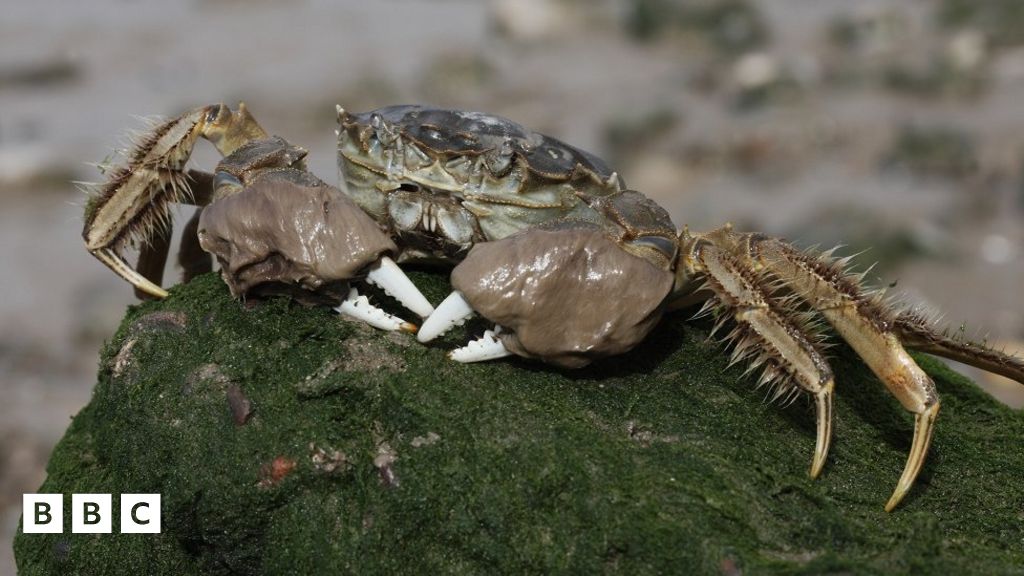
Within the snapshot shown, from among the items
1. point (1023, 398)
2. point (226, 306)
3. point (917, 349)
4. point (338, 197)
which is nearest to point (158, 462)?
point (226, 306)

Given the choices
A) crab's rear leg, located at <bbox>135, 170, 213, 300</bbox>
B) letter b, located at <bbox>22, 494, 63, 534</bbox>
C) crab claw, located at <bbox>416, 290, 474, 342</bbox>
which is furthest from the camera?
crab's rear leg, located at <bbox>135, 170, 213, 300</bbox>

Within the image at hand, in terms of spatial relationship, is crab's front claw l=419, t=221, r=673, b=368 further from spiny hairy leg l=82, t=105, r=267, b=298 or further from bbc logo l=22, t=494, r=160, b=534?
spiny hairy leg l=82, t=105, r=267, b=298

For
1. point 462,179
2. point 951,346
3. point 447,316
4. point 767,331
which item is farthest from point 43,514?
point 951,346

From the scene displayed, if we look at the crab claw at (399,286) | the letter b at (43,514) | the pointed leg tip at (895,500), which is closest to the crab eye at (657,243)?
the crab claw at (399,286)

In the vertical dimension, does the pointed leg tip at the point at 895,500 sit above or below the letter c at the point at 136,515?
above

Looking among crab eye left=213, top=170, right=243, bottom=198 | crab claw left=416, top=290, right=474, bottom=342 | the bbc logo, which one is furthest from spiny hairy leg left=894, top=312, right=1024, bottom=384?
the bbc logo

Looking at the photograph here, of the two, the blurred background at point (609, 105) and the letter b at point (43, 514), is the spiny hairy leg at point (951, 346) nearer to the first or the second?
the letter b at point (43, 514)
